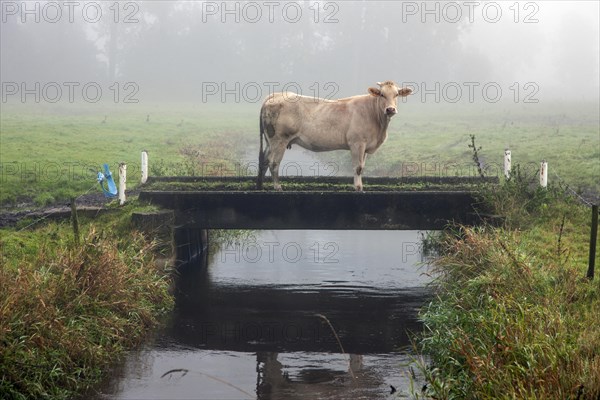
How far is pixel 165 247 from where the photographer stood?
65.2ft

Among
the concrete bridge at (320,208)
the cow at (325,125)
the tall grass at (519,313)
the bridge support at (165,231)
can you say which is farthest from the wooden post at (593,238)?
the bridge support at (165,231)

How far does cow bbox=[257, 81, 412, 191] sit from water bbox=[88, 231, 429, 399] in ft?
8.08

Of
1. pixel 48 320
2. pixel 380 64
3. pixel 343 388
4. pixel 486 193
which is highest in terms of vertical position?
pixel 380 64

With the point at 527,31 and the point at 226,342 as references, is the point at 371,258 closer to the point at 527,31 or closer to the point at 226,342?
the point at 226,342

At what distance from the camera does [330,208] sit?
19.8 m

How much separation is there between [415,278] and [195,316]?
586cm

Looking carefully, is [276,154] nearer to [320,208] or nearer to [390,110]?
[320,208]

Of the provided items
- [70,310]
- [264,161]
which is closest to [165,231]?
[264,161]

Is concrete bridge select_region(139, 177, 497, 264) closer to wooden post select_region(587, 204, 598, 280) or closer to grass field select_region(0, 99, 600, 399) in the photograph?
grass field select_region(0, 99, 600, 399)

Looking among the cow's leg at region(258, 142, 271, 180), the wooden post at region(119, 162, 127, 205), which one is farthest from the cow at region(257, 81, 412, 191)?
the wooden post at region(119, 162, 127, 205)

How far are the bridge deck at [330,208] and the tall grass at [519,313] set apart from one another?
624 mm

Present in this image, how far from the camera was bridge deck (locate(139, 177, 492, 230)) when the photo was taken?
19.8 metres

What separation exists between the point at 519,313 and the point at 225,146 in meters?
39.3

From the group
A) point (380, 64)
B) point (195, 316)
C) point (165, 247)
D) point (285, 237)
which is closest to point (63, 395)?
point (195, 316)
